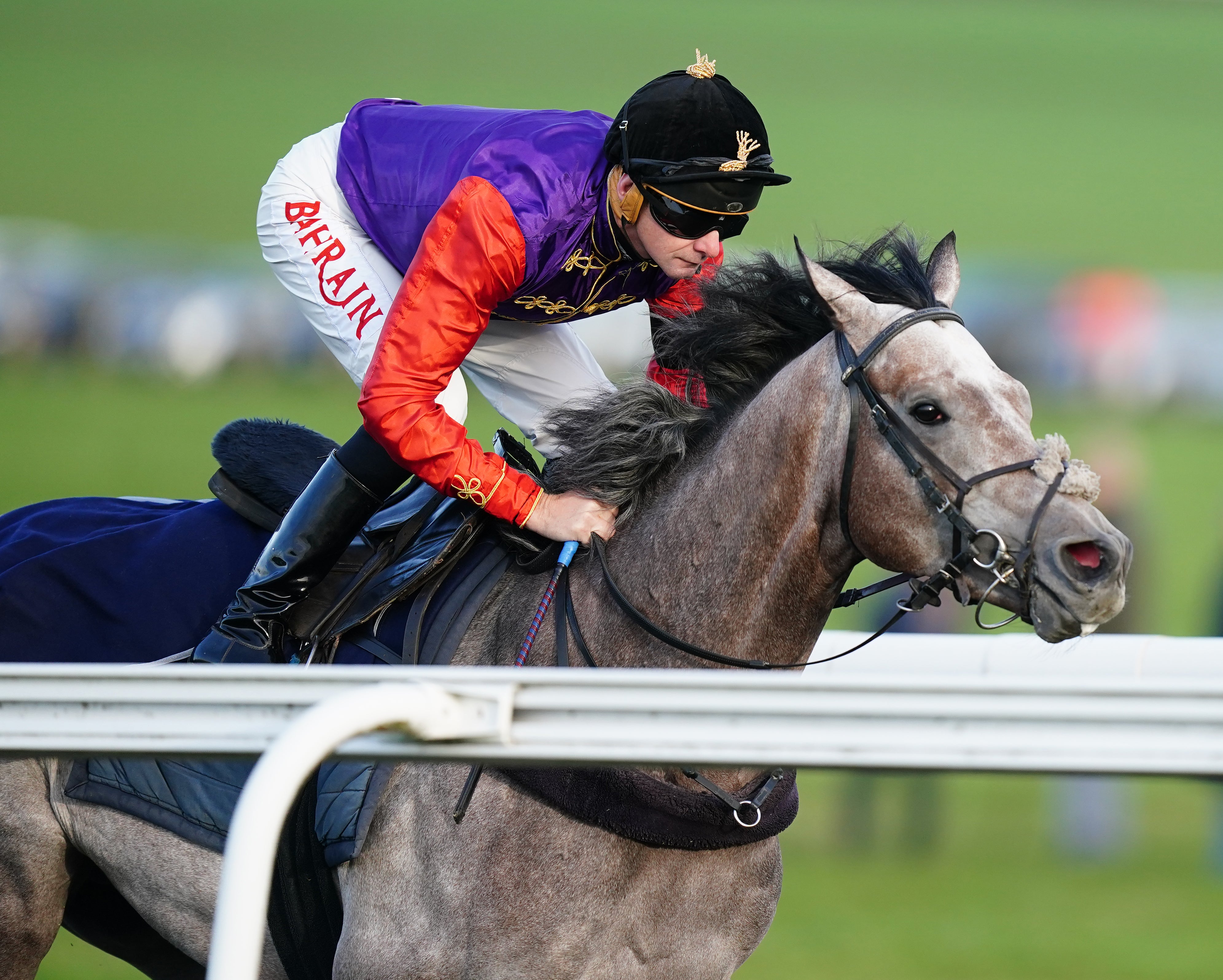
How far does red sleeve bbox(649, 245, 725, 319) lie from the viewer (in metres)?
2.46

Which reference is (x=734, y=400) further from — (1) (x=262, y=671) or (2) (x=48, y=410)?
(2) (x=48, y=410)

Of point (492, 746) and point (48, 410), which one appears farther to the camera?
point (48, 410)

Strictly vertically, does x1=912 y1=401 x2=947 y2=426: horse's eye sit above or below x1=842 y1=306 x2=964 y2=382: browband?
below

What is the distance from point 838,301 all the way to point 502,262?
1.84ft

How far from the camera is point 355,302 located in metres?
2.74

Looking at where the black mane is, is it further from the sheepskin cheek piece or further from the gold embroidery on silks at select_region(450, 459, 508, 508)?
the sheepskin cheek piece

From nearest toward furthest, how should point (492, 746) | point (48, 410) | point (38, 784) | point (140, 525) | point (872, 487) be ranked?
point (492, 746)
point (872, 487)
point (38, 784)
point (140, 525)
point (48, 410)

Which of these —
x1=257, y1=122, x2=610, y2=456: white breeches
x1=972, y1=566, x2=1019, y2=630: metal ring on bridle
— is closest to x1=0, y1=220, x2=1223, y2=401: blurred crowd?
x1=257, y1=122, x2=610, y2=456: white breeches

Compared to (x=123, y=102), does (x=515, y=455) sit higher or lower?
higher

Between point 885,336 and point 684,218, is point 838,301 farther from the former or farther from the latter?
point 684,218

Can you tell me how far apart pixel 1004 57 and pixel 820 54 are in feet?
15.1

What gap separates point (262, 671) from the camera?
1.32m

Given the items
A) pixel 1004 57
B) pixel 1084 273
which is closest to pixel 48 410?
pixel 1084 273

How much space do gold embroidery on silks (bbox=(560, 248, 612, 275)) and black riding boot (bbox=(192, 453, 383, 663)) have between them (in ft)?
1.76
